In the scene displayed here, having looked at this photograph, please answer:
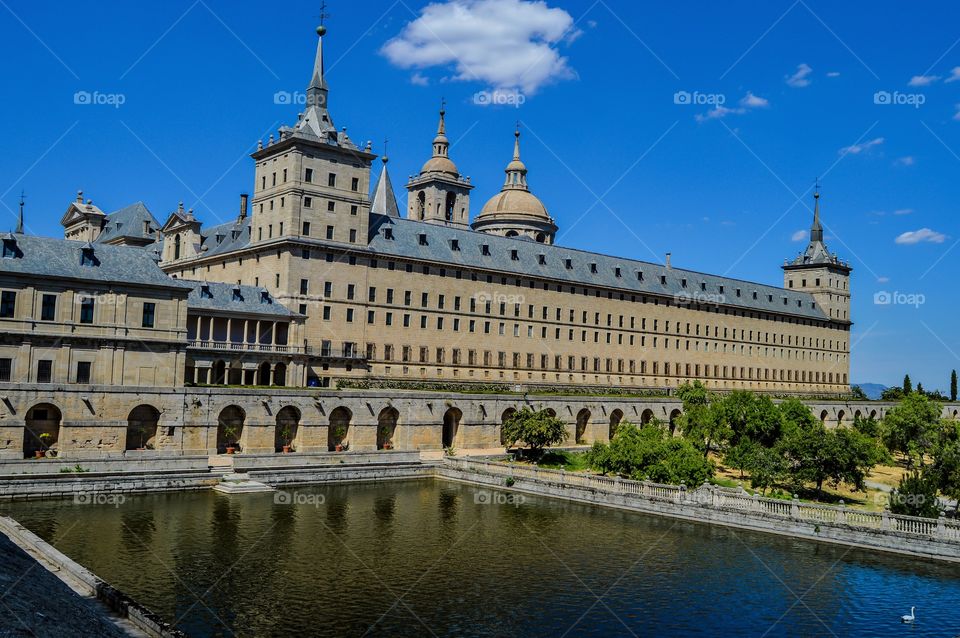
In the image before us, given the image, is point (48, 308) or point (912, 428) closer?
point (48, 308)

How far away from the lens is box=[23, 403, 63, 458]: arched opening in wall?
5125 cm

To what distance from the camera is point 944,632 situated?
29.0m

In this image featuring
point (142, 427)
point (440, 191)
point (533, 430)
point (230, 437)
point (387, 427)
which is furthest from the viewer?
point (440, 191)

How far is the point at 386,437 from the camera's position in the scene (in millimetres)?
66688

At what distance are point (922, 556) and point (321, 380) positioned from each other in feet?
159

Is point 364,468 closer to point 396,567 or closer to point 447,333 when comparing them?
point 396,567

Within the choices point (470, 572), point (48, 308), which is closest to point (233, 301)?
point (48, 308)

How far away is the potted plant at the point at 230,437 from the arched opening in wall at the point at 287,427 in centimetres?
316

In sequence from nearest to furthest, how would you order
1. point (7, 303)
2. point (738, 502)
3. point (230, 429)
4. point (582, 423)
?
point (738, 502) < point (7, 303) < point (230, 429) < point (582, 423)

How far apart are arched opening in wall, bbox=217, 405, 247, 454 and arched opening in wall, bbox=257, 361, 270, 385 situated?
11047mm

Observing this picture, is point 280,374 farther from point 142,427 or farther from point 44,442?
point 44,442

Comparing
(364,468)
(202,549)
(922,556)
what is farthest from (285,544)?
(922,556)

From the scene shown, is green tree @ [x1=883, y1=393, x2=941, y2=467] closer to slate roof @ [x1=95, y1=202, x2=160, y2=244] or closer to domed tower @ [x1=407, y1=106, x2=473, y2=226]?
domed tower @ [x1=407, y1=106, x2=473, y2=226]

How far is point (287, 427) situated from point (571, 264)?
4740 cm
